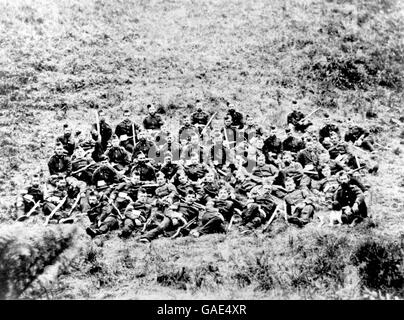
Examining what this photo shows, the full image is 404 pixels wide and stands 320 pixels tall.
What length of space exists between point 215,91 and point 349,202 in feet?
31.4

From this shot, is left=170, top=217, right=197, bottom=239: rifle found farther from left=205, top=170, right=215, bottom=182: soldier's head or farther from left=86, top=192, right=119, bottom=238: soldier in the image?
left=86, top=192, right=119, bottom=238: soldier

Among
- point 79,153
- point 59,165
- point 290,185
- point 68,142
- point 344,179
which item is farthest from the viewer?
point 68,142

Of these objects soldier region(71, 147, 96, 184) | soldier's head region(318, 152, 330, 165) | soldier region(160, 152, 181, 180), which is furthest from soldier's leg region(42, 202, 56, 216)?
soldier's head region(318, 152, 330, 165)

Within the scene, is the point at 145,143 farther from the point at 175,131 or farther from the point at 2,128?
the point at 2,128

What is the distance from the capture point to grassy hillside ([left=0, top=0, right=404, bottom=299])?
33.2ft

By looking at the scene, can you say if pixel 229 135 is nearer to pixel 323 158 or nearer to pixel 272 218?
pixel 323 158

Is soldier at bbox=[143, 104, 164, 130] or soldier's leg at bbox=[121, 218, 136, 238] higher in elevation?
soldier at bbox=[143, 104, 164, 130]

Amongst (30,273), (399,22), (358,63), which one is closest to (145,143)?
(30,273)

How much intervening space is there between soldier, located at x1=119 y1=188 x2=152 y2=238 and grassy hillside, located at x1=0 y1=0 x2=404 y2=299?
374 millimetres

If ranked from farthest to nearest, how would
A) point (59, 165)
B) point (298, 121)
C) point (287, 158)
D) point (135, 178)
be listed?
point (298, 121) → point (59, 165) → point (287, 158) → point (135, 178)

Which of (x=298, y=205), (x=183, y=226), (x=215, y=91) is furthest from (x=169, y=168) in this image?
(x=215, y=91)

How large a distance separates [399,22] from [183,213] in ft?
60.1

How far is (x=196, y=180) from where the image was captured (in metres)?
13.7

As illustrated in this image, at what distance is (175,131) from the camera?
59.6 ft
